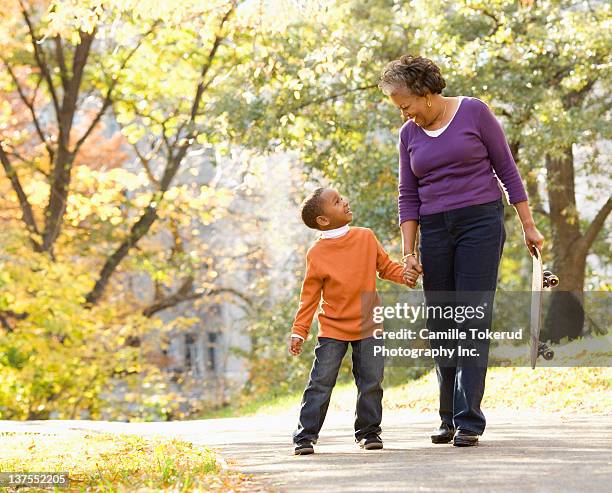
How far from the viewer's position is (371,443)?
5742mm

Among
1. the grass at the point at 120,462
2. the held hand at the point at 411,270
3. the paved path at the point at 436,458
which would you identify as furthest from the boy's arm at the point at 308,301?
the grass at the point at 120,462

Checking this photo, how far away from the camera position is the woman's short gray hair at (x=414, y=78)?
556cm

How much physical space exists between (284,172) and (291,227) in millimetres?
1884

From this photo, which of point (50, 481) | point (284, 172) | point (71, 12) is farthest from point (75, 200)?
point (50, 481)

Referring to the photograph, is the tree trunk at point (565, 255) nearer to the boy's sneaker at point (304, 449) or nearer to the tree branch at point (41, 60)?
the boy's sneaker at point (304, 449)

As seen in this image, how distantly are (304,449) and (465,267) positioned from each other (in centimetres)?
127

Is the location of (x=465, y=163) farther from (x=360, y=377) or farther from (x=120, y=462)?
(x=120, y=462)

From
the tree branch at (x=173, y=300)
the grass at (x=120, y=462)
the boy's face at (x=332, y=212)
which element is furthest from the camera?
the tree branch at (x=173, y=300)

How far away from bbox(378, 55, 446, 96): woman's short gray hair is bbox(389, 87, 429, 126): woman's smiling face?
2cm

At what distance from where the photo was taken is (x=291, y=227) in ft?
82.2

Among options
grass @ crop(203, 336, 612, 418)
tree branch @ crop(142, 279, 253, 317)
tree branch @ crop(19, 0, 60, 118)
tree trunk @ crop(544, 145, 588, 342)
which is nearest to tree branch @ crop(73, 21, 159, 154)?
tree branch @ crop(19, 0, 60, 118)

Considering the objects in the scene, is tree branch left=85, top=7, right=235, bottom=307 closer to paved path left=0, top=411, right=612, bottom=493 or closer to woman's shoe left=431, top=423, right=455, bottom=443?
paved path left=0, top=411, right=612, bottom=493

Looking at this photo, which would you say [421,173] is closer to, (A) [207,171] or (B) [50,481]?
(B) [50,481]

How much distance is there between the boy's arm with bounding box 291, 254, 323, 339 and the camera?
5.74m
